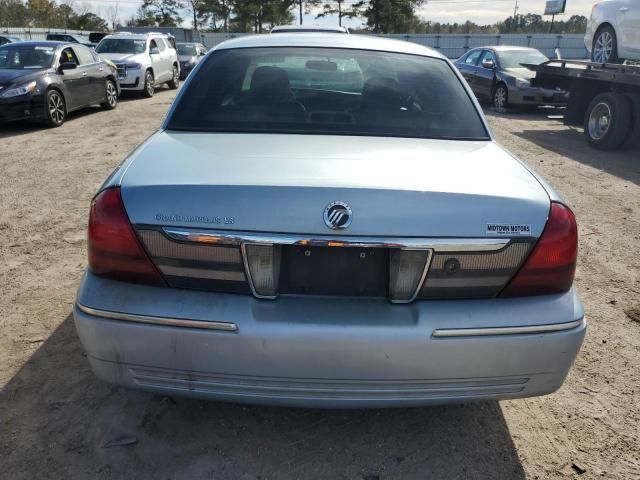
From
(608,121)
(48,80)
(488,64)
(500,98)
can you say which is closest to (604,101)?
(608,121)

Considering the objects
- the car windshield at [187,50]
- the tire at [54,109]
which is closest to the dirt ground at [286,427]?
→ the tire at [54,109]

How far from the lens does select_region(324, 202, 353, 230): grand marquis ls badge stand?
1822mm

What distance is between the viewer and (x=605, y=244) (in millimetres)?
4879

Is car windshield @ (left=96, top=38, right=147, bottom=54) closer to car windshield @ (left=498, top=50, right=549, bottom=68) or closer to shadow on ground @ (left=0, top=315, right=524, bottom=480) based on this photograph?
car windshield @ (left=498, top=50, right=549, bottom=68)

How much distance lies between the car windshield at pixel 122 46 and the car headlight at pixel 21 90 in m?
6.70

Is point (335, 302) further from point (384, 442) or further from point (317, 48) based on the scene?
point (317, 48)

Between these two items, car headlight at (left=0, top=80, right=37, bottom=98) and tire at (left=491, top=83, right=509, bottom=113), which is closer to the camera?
car headlight at (left=0, top=80, right=37, bottom=98)

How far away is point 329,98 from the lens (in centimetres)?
295

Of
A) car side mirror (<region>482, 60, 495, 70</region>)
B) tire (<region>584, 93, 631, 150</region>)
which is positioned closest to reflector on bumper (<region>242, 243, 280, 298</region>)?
tire (<region>584, 93, 631, 150</region>)

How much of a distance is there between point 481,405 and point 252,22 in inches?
2282

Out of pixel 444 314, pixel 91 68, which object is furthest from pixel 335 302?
pixel 91 68

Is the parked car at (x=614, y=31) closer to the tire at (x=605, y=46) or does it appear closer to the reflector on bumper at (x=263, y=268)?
the tire at (x=605, y=46)

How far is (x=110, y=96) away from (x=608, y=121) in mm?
10575

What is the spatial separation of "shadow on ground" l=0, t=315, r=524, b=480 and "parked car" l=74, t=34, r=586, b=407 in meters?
0.42
